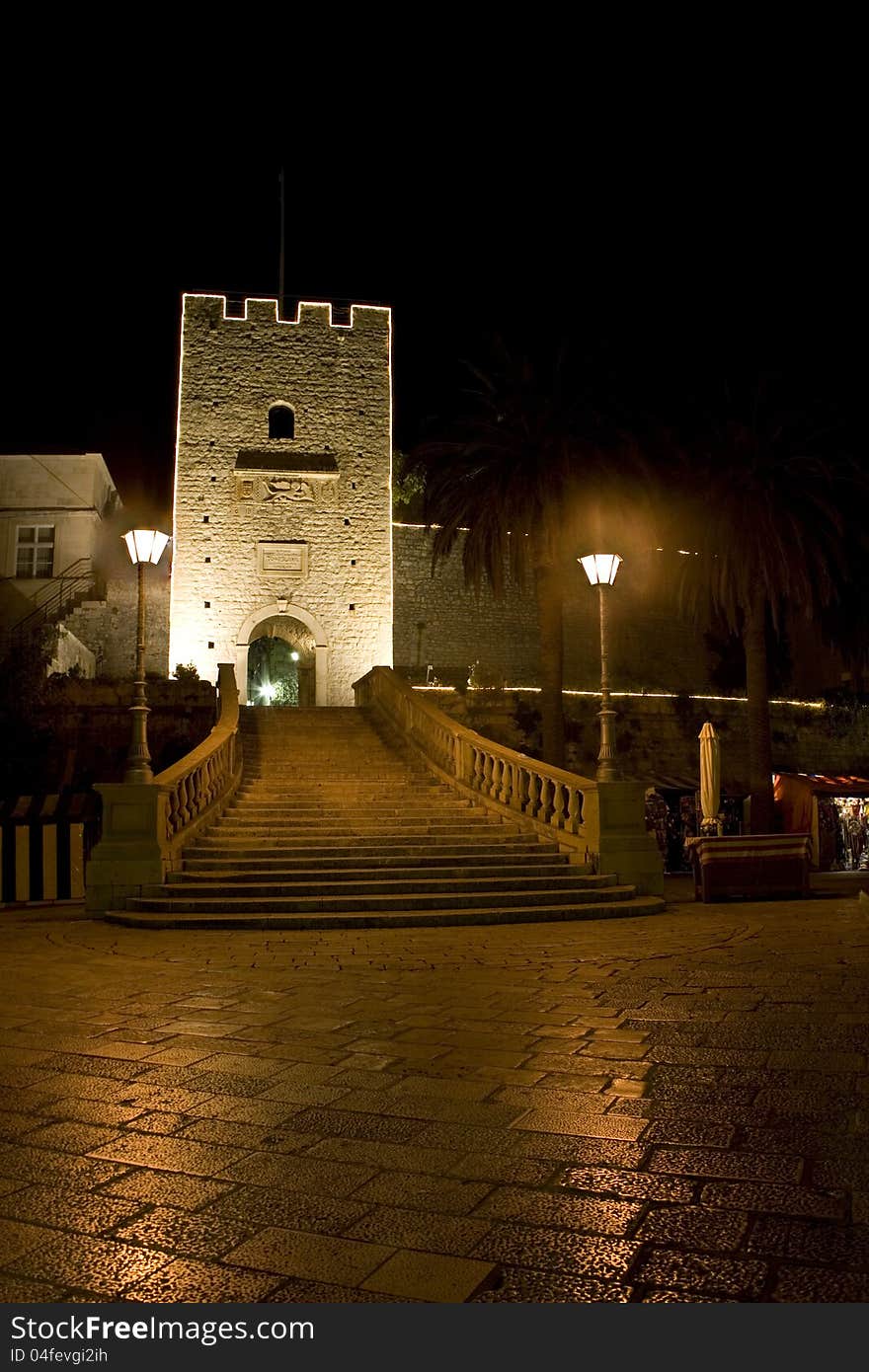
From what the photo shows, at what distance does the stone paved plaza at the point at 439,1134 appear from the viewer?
104 inches

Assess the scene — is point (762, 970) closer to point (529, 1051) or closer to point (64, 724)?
point (529, 1051)

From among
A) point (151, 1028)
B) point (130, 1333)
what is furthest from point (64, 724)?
point (130, 1333)

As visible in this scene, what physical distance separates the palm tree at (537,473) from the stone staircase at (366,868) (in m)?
5.29

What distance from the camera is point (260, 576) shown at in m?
28.4

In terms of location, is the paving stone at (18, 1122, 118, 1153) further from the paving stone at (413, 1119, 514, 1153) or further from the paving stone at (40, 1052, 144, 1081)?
the paving stone at (413, 1119, 514, 1153)

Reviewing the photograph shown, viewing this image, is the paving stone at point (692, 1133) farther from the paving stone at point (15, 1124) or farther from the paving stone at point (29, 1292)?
the paving stone at point (15, 1124)

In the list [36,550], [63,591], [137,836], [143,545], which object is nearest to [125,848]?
[137,836]

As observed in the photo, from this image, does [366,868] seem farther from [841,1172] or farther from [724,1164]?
[841,1172]

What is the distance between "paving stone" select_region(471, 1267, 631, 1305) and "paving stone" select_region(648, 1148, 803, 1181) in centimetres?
87

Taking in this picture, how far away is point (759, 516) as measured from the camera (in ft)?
63.9

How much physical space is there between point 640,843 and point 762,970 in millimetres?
4918

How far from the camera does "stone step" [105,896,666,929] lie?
9945mm

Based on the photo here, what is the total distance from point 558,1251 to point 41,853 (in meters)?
12.2

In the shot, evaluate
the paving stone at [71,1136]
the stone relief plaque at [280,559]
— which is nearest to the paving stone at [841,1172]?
the paving stone at [71,1136]
